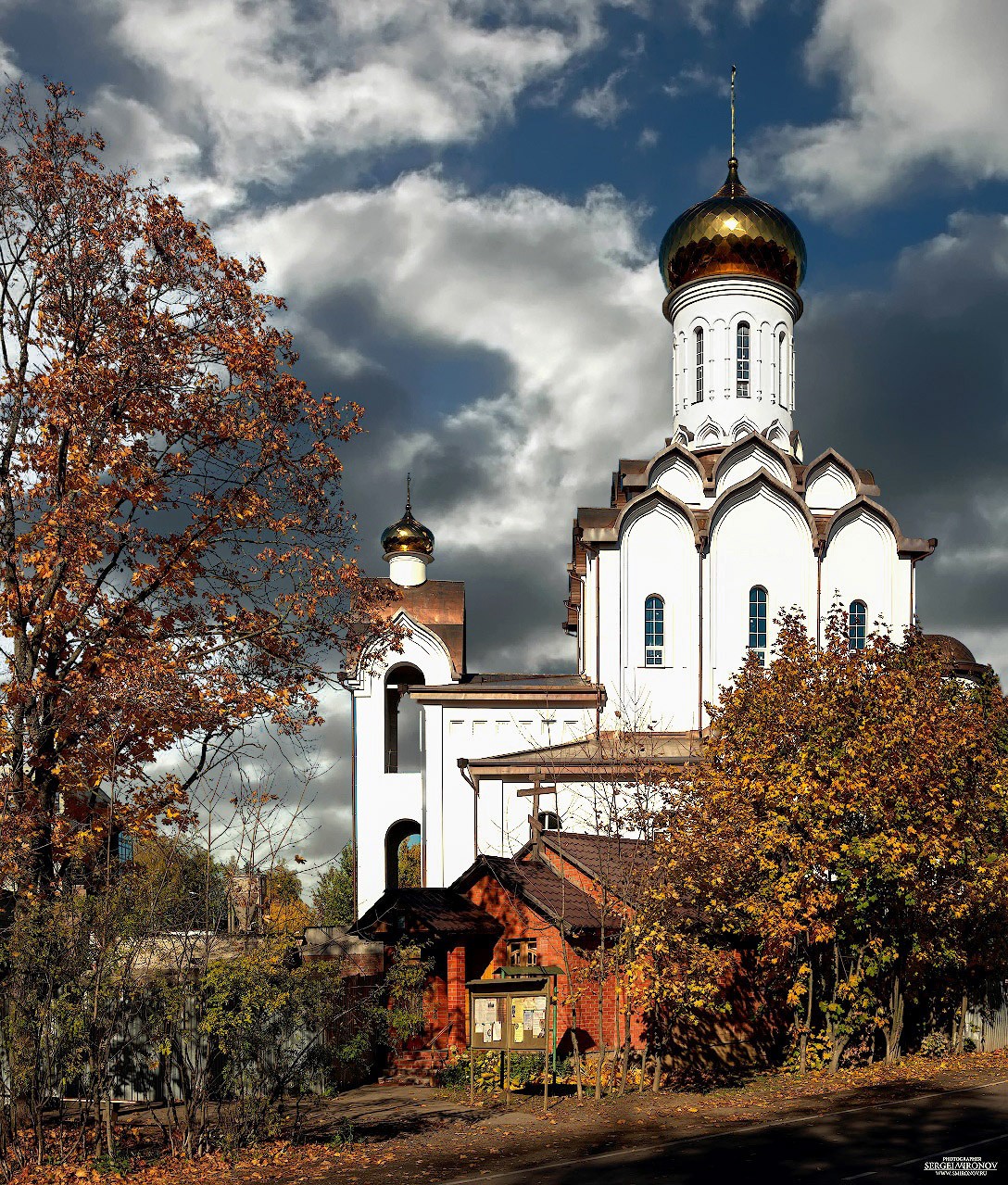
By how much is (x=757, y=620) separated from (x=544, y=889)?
507 inches

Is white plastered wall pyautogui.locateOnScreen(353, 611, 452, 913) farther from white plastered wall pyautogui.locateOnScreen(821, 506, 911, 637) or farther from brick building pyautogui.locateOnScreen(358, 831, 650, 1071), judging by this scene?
brick building pyautogui.locateOnScreen(358, 831, 650, 1071)

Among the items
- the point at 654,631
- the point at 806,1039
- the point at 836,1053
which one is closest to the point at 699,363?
the point at 654,631

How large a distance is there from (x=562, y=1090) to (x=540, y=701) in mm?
14279

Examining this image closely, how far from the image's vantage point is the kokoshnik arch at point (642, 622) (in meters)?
29.3

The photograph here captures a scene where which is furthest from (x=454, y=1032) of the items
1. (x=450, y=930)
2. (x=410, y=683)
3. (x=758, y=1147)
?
(x=410, y=683)

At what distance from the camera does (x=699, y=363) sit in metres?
34.7

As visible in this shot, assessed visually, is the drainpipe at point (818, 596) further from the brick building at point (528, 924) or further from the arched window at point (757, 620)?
the brick building at point (528, 924)

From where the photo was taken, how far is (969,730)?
17953mm

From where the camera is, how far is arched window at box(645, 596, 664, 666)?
29781 mm

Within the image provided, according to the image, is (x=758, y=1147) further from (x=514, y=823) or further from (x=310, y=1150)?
(x=514, y=823)

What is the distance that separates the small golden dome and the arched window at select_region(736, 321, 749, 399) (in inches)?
343

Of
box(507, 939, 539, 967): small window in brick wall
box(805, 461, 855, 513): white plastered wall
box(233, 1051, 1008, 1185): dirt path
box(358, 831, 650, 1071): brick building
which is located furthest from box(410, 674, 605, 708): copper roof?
box(233, 1051, 1008, 1185): dirt path

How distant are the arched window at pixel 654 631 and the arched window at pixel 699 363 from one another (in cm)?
679

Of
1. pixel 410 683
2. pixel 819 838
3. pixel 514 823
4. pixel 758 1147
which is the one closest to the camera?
pixel 758 1147
